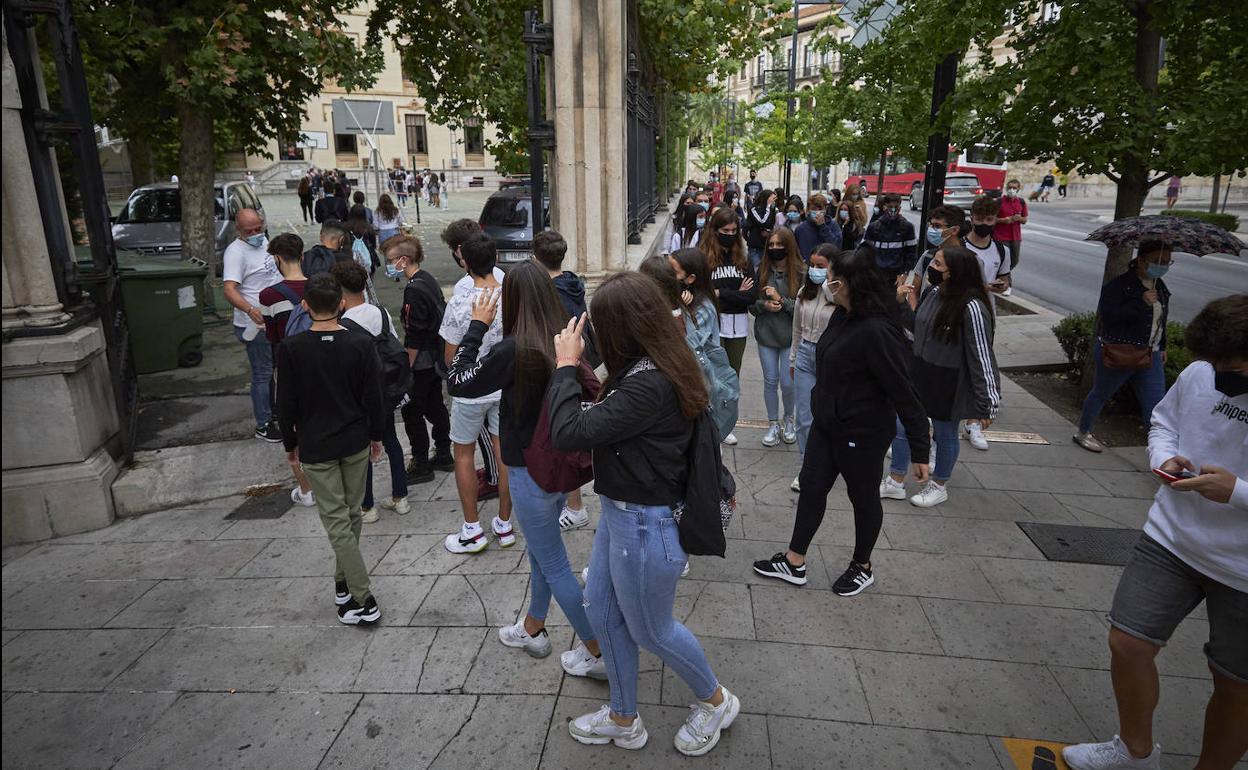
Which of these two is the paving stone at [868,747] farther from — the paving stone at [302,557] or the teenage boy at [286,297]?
the teenage boy at [286,297]

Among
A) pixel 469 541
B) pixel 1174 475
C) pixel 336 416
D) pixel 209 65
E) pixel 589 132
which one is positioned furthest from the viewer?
pixel 209 65

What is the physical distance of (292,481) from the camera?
6.23m

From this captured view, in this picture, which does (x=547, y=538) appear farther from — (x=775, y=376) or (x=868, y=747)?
(x=775, y=376)

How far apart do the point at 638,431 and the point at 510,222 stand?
1179cm

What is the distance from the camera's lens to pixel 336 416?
4.03 metres

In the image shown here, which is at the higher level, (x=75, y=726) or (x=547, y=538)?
Result: (x=547, y=538)

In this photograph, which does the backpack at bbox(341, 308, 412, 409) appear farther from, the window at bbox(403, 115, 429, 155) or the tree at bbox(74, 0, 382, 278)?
the window at bbox(403, 115, 429, 155)

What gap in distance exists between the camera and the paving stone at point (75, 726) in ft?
10.9

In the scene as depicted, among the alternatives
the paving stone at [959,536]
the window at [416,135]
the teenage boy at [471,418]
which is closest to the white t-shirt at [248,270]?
the teenage boy at [471,418]

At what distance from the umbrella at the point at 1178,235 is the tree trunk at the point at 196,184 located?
36.1 feet

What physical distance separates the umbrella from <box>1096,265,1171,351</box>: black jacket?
A: 47cm

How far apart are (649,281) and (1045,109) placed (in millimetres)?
5737

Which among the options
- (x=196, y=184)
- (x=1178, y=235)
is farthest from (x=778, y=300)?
(x=196, y=184)

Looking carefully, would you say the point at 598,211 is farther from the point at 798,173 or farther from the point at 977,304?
the point at 798,173
